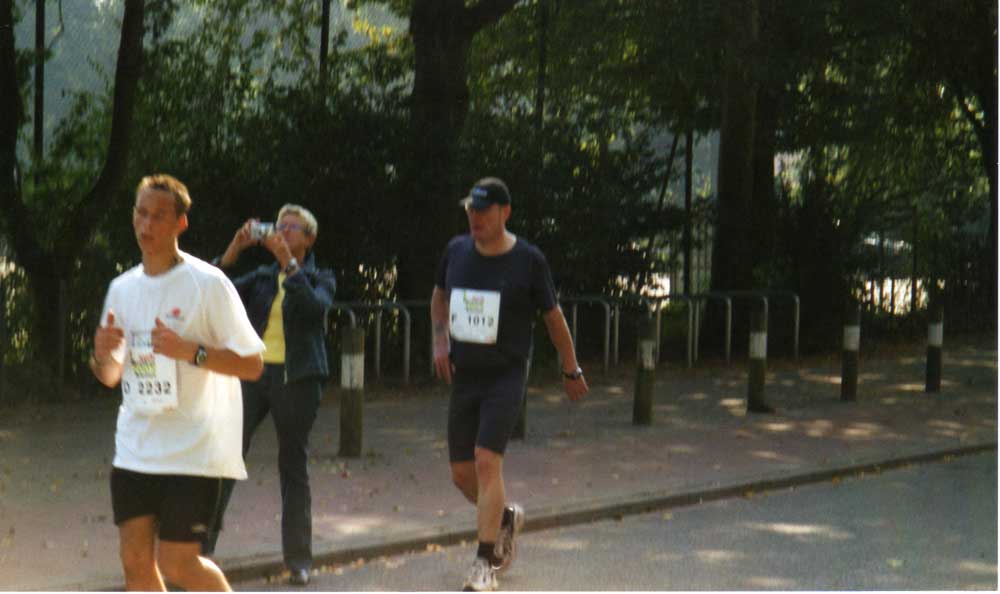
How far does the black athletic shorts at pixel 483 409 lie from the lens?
305 inches

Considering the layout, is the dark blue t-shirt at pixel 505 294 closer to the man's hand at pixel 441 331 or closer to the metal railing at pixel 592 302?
the man's hand at pixel 441 331

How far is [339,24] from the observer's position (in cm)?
1966

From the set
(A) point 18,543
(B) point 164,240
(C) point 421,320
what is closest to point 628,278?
(C) point 421,320

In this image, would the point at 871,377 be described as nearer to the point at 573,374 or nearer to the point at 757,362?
the point at 757,362

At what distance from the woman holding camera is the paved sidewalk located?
0.34m

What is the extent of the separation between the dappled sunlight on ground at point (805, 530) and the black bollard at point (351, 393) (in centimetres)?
296

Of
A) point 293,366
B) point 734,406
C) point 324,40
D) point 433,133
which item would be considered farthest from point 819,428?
point 324,40

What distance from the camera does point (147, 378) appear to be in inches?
215

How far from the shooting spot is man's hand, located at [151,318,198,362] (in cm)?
533

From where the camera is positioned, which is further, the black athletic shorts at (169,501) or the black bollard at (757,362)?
the black bollard at (757,362)

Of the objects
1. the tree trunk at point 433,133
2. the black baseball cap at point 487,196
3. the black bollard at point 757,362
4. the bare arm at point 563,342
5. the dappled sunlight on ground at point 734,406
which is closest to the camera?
the black baseball cap at point 487,196

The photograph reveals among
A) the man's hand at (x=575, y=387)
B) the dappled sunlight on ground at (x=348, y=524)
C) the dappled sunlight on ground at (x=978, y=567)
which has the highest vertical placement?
the man's hand at (x=575, y=387)

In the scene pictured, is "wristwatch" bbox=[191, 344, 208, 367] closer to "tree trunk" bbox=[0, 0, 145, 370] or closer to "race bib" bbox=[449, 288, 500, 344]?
"race bib" bbox=[449, 288, 500, 344]

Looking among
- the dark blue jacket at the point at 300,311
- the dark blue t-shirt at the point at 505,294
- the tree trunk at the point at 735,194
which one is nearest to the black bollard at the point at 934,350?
the tree trunk at the point at 735,194
